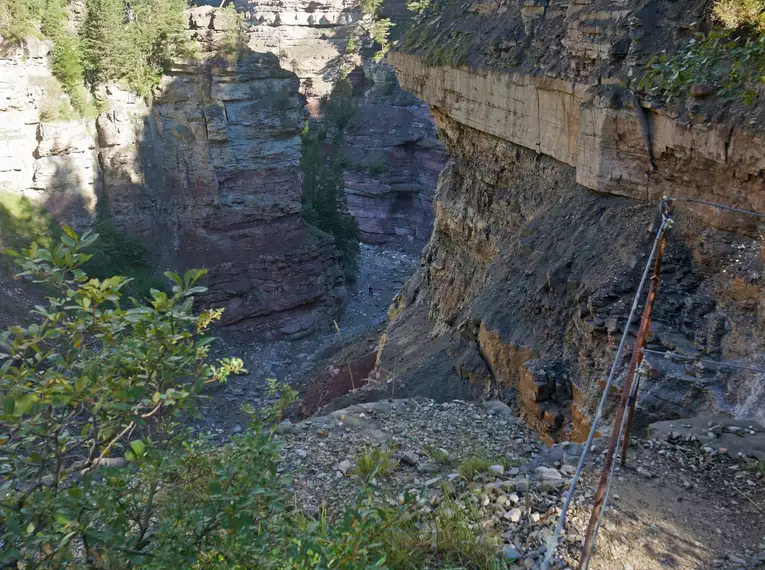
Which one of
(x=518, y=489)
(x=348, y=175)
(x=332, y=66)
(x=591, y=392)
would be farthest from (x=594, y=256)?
(x=332, y=66)

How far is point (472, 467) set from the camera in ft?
19.5

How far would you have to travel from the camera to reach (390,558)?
14.9 feet

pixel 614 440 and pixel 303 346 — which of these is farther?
pixel 303 346

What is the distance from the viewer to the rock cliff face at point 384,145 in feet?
133

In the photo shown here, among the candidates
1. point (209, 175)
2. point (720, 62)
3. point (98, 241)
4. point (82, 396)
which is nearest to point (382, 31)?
point (209, 175)

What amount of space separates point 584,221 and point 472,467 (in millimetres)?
4801

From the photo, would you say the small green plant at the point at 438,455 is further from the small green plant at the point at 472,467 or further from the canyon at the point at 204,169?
the canyon at the point at 204,169

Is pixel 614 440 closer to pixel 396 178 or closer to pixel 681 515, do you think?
pixel 681 515

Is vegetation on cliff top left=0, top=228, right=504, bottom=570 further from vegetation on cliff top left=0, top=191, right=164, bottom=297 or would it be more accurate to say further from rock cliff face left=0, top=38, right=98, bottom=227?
rock cliff face left=0, top=38, right=98, bottom=227

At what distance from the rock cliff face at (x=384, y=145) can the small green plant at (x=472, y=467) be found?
33967 mm

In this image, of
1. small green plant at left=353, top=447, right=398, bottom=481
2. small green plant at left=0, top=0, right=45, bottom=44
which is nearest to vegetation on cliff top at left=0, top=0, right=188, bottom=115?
small green plant at left=0, top=0, right=45, bottom=44

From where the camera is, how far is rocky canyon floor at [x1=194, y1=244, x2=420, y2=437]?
2174 cm

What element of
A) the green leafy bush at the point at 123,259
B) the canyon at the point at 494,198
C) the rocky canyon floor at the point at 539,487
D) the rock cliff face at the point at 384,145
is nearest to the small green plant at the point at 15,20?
the canyon at the point at 494,198

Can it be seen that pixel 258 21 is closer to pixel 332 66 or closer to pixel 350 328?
Answer: pixel 332 66
